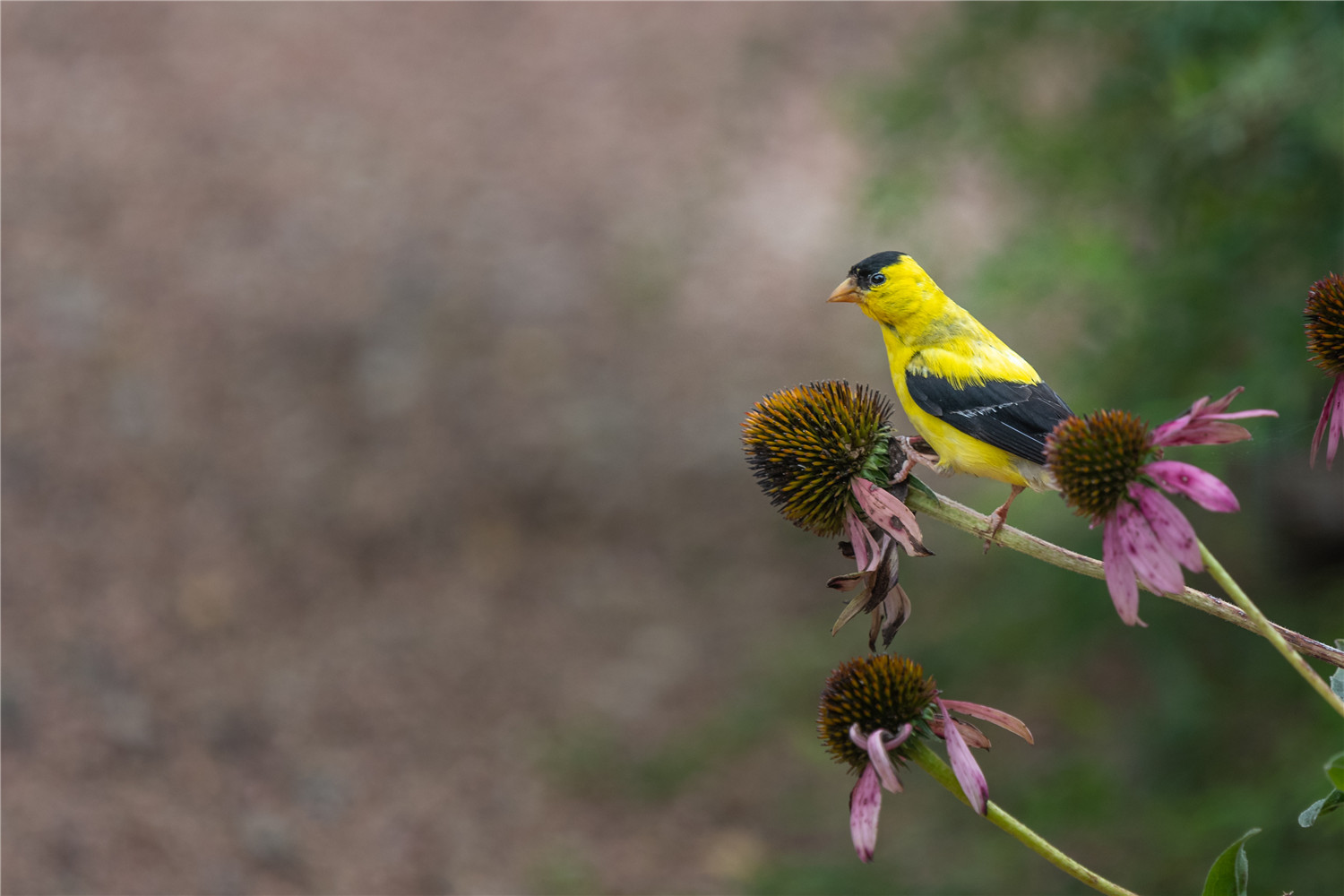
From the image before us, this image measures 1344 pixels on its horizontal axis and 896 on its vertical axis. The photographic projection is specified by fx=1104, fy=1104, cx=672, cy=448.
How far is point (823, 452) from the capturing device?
1.45 meters

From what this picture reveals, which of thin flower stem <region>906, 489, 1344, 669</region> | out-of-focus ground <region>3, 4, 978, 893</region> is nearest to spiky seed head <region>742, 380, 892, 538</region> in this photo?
thin flower stem <region>906, 489, 1344, 669</region>

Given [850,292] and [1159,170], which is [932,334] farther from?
[1159,170]

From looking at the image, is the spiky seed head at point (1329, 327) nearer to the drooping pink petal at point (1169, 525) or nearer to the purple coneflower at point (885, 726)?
the drooping pink petal at point (1169, 525)

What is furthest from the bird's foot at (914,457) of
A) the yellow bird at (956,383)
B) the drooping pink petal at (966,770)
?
the drooping pink petal at (966,770)

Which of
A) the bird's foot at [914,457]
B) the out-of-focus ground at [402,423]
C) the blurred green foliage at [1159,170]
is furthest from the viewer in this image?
the out-of-focus ground at [402,423]

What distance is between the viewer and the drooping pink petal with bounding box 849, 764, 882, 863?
3.56 feet

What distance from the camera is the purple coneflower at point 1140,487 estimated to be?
41.2 inches

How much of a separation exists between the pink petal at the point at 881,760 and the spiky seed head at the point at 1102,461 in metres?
0.32

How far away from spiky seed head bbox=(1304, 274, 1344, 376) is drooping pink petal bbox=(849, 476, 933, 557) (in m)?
→ 0.52

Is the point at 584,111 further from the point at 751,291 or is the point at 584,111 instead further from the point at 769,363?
the point at 769,363

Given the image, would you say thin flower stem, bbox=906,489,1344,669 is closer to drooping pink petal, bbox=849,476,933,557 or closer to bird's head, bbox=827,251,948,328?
drooping pink petal, bbox=849,476,933,557

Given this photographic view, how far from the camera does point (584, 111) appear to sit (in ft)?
27.1

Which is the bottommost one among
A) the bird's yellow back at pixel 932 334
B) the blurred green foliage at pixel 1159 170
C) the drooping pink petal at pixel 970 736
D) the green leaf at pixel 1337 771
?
the green leaf at pixel 1337 771

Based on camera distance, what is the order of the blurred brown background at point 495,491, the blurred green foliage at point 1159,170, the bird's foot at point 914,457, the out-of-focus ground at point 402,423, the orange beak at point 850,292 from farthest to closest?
1. the out-of-focus ground at point 402,423
2. the blurred brown background at point 495,491
3. the blurred green foliage at point 1159,170
4. the orange beak at point 850,292
5. the bird's foot at point 914,457
